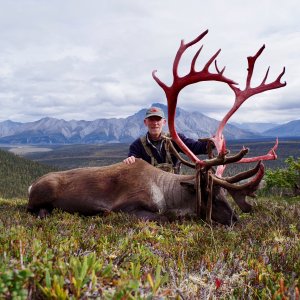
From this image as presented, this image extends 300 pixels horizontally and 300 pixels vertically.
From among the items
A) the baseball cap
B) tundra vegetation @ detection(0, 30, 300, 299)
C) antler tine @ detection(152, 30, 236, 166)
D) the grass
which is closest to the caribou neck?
tundra vegetation @ detection(0, 30, 300, 299)

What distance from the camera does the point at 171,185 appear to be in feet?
26.3

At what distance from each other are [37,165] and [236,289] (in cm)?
14699

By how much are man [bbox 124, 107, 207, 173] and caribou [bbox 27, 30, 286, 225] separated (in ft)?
4.15

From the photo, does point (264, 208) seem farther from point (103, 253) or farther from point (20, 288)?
point (20, 288)

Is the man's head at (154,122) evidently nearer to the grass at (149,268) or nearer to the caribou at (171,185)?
the caribou at (171,185)

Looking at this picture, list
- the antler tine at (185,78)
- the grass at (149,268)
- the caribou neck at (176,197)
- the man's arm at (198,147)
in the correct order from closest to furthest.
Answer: the grass at (149,268), the antler tine at (185,78), the caribou neck at (176,197), the man's arm at (198,147)

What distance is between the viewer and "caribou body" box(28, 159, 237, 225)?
24.5ft

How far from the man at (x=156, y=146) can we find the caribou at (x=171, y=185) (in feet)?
4.15

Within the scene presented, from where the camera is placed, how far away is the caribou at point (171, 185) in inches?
283

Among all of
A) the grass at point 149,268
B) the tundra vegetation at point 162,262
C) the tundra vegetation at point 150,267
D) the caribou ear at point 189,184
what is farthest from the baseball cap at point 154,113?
the grass at point 149,268

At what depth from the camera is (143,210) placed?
7.47 m

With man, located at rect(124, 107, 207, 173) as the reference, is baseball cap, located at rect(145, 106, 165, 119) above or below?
above

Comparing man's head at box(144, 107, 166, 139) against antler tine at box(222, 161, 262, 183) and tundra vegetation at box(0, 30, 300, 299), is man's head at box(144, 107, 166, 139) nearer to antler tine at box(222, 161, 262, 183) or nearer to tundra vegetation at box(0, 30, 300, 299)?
tundra vegetation at box(0, 30, 300, 299)

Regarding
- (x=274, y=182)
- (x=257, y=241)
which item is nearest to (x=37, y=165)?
(x=274, y=182)
